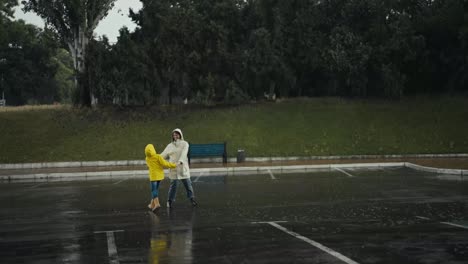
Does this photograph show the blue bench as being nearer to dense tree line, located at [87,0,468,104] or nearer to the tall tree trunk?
dense tree line, located at [87,0,468,104]

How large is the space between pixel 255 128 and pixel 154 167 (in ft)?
62.4

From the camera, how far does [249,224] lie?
9.58 meters

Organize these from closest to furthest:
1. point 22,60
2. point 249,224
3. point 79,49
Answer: point 249,224 < point 79,49 < point 22,60

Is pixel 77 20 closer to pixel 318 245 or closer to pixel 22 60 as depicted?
pixel 318 245

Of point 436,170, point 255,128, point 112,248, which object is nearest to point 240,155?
point 255,128

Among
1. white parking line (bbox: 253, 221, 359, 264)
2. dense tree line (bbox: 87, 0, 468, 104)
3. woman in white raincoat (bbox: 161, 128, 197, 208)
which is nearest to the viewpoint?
white parking line (bbox: 253, 221, 359, 264)

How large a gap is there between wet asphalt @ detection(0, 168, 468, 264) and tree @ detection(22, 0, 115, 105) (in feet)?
73.9

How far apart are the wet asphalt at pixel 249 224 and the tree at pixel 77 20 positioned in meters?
22.5

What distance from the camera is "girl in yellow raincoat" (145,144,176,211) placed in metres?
11.7

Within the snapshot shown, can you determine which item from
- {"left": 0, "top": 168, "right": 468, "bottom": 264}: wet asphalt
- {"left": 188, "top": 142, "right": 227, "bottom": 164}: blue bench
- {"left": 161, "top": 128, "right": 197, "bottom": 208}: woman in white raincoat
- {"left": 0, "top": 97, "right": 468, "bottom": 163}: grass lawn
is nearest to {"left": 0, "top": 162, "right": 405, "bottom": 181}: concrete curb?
{"left": 188, "top": 142, "right": 227, "bottom": 164}: blue bench

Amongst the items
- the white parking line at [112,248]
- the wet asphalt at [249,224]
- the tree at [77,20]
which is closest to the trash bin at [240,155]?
the wet asphalt at [249,224]

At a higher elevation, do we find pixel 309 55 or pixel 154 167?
pixel 309 55

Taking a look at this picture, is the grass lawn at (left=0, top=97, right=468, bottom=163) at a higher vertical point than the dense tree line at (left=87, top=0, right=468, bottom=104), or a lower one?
lower

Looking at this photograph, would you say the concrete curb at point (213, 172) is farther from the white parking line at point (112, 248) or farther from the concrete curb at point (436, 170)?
the white parking line at point (112, 248)
